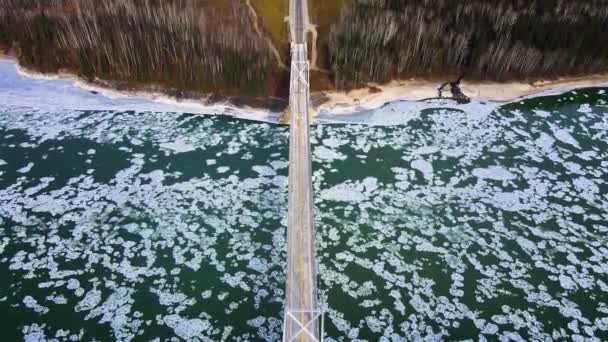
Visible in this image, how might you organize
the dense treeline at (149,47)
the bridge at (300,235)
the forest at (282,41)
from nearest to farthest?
1. the bridge at (300,235)
2. the dense treeline at (149,47)
3. the forest at (282,41)

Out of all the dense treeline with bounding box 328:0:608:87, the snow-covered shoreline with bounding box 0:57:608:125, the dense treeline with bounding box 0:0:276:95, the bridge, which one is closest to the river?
the snow-covered shoreline with bounding box 0:57:608:125

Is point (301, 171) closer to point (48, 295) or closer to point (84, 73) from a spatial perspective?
point (48, 295)

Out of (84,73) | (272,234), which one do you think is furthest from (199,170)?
(84,73)

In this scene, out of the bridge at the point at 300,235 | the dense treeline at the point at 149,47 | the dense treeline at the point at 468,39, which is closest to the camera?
the bridge at the point at 300,235

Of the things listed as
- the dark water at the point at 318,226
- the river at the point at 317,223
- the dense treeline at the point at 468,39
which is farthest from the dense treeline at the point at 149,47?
the dense treeline at the point at 468,39

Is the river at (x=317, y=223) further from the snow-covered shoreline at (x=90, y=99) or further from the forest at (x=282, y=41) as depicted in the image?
the forest at (x=282, y=41)

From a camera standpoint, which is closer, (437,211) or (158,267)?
(158,267)

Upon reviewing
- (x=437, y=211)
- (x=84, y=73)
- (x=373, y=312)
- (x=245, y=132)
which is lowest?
(x=373, y=312)
